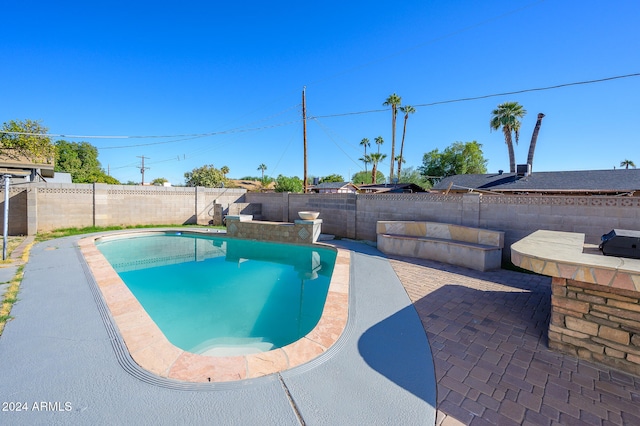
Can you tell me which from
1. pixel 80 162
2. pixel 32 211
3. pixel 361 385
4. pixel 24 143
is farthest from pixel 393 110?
pixel 80 162

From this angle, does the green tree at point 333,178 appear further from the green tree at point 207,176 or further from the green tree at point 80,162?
the green tree at point 80,162

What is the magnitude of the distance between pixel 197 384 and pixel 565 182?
20.8 metres

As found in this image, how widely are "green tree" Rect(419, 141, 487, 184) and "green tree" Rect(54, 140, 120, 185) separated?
3955 centimetres

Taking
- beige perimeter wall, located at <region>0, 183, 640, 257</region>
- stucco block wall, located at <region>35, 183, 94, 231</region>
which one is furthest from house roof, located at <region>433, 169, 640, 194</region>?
stucco block wall, located at <region>35, 183, 94, 231</region>

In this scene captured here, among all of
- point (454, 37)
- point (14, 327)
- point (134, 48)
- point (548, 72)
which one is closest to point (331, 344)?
point (14, 327)

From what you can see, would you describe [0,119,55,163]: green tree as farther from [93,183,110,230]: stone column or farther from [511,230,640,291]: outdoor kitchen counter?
[511,230,640,291]: outdoor kitchen counter

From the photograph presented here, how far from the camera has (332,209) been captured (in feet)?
37.7

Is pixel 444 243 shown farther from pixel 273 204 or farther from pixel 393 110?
pixel 393 110

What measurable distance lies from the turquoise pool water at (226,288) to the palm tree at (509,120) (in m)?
20.2

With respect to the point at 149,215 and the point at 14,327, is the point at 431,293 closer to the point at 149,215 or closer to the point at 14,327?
the point at 14,327

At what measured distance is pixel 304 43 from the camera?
12656mm

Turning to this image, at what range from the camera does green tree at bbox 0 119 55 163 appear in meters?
15.0

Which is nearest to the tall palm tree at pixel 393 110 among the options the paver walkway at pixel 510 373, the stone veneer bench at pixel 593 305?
the paver walkway at pixel 510 373

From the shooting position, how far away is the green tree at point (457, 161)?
103 ft
